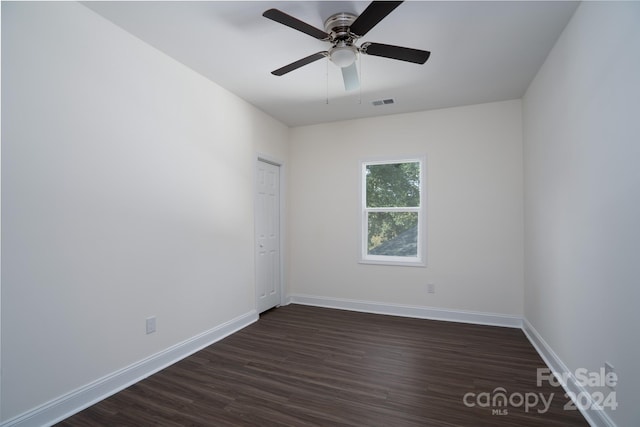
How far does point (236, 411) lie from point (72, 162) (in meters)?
1.99

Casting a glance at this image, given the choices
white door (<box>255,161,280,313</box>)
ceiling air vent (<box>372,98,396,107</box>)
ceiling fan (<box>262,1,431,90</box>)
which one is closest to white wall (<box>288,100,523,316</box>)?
white door (<box>255,161,280,313</box>)

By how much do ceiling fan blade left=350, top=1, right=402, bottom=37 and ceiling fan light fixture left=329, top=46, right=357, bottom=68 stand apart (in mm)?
146

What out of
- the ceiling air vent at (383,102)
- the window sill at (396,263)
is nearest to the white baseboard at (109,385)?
the window sill at (396,263)

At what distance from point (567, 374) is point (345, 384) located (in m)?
1.64

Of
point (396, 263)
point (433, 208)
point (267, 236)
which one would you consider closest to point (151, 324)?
point (267, 236)

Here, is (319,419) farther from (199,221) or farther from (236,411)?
(199,221)

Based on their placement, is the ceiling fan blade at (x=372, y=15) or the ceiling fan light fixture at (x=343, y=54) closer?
the ceiling fan blade at (x=372, y=15)

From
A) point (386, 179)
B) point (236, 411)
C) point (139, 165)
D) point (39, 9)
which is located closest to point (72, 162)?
point (139, 165)

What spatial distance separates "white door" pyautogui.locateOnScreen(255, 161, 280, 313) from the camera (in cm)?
412

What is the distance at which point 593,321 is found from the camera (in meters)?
1.88

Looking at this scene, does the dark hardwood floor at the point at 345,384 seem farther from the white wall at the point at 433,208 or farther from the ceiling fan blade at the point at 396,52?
the ceiling fan blade at the point at 396,52

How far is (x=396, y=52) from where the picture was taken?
2.14 meters

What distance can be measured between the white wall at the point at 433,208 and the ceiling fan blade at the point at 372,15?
7.81 ft

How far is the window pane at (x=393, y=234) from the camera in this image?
4188mm
